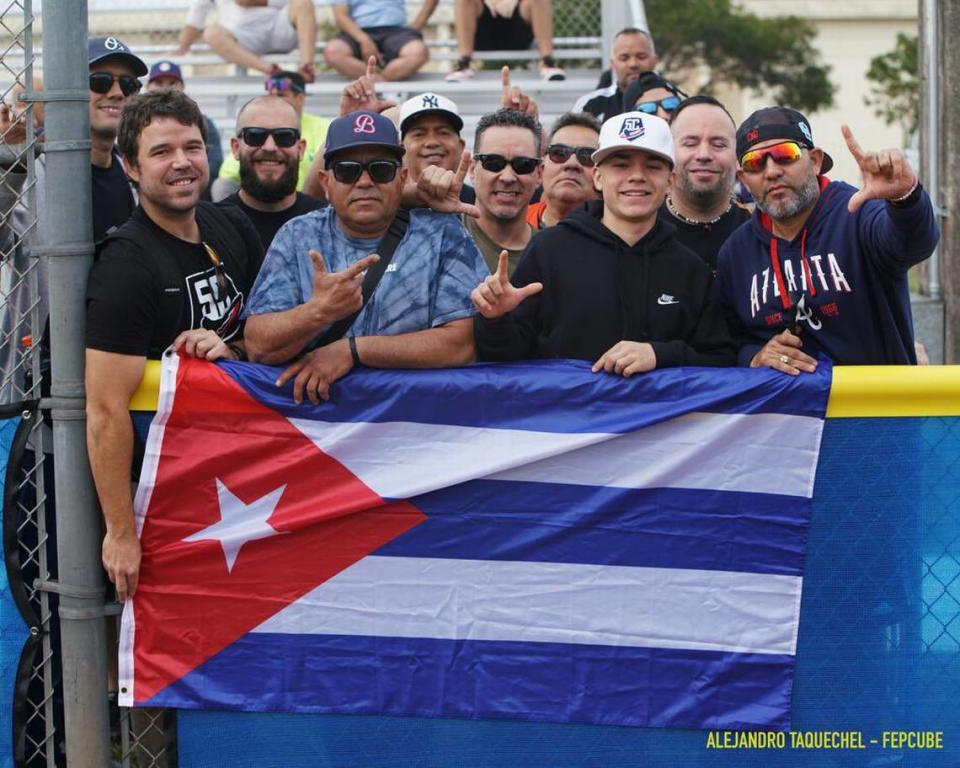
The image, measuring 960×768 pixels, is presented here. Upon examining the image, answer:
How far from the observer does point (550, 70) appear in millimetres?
11203

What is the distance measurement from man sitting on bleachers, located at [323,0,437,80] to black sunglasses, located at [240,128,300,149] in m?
6.09

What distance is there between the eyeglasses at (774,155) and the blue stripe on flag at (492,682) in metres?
1.59

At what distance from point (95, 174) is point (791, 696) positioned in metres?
3.01

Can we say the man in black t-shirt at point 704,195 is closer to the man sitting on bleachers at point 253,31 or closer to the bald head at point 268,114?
the bald head at point 268,114

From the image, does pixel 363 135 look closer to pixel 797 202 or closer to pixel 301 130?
pixel 797 202

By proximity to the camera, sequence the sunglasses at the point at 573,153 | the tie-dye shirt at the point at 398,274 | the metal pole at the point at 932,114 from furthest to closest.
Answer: the metal pole at the point at 932,114
the sunglasses at the point at 573,153
the tie-dye shirt at the point at 398,274

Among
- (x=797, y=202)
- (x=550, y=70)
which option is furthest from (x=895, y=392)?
(x=550, y=70)

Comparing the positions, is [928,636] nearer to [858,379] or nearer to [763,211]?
[858,379]

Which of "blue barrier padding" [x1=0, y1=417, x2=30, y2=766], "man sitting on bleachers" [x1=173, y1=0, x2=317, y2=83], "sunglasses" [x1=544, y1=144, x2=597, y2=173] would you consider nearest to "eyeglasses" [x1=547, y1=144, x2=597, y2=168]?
"sunglasses" [x1=544, y1=144, x2=597, y2=173]

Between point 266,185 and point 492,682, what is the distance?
2408mm

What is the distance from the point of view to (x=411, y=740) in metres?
3.85

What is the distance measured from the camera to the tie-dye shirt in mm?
4008

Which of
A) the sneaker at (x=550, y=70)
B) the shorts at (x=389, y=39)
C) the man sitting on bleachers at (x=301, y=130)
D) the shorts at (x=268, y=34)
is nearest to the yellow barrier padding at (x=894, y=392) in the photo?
the man sitting on bleachers at (x=301, y=130)

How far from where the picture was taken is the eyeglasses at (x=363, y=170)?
404cm
